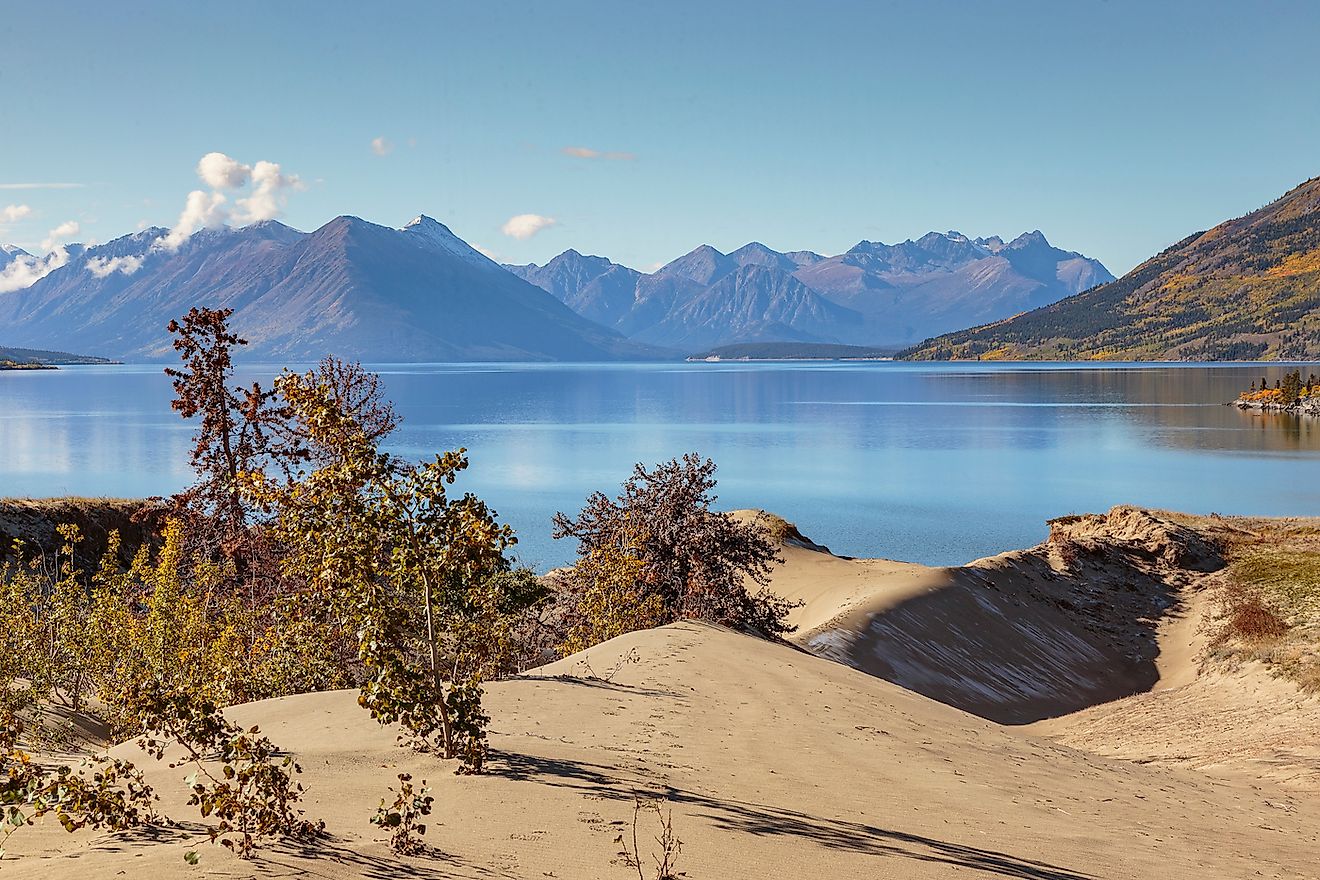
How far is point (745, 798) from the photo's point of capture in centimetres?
1191

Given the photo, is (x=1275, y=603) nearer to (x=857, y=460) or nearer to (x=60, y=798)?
(x=60, y=798)

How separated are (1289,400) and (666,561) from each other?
173219 millimetres

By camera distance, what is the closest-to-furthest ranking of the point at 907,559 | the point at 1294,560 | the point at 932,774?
the point at 932,774 → the point at 1294,560 → the point at 907,559

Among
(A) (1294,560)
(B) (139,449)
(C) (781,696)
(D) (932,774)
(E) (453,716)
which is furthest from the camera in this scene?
(B) (139,449)

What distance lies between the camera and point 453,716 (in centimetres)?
1204

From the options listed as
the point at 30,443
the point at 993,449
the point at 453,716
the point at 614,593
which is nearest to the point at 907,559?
the point at 614,593

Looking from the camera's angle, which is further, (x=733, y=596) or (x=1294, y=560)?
(x=1294, y=560)

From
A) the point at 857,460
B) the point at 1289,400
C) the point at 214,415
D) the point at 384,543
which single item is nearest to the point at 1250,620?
the point at 214,415

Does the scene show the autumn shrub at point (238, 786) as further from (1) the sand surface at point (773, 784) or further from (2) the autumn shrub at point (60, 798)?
(2) the autumn shrub at point (60, 798)

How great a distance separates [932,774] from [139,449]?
112874mm

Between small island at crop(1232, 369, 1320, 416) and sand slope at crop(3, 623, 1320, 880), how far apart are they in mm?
171413

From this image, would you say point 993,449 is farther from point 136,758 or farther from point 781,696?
point 136,758

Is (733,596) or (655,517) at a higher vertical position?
(655,517)

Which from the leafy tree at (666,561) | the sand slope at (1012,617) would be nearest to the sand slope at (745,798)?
the leafy tree at (666,561)
